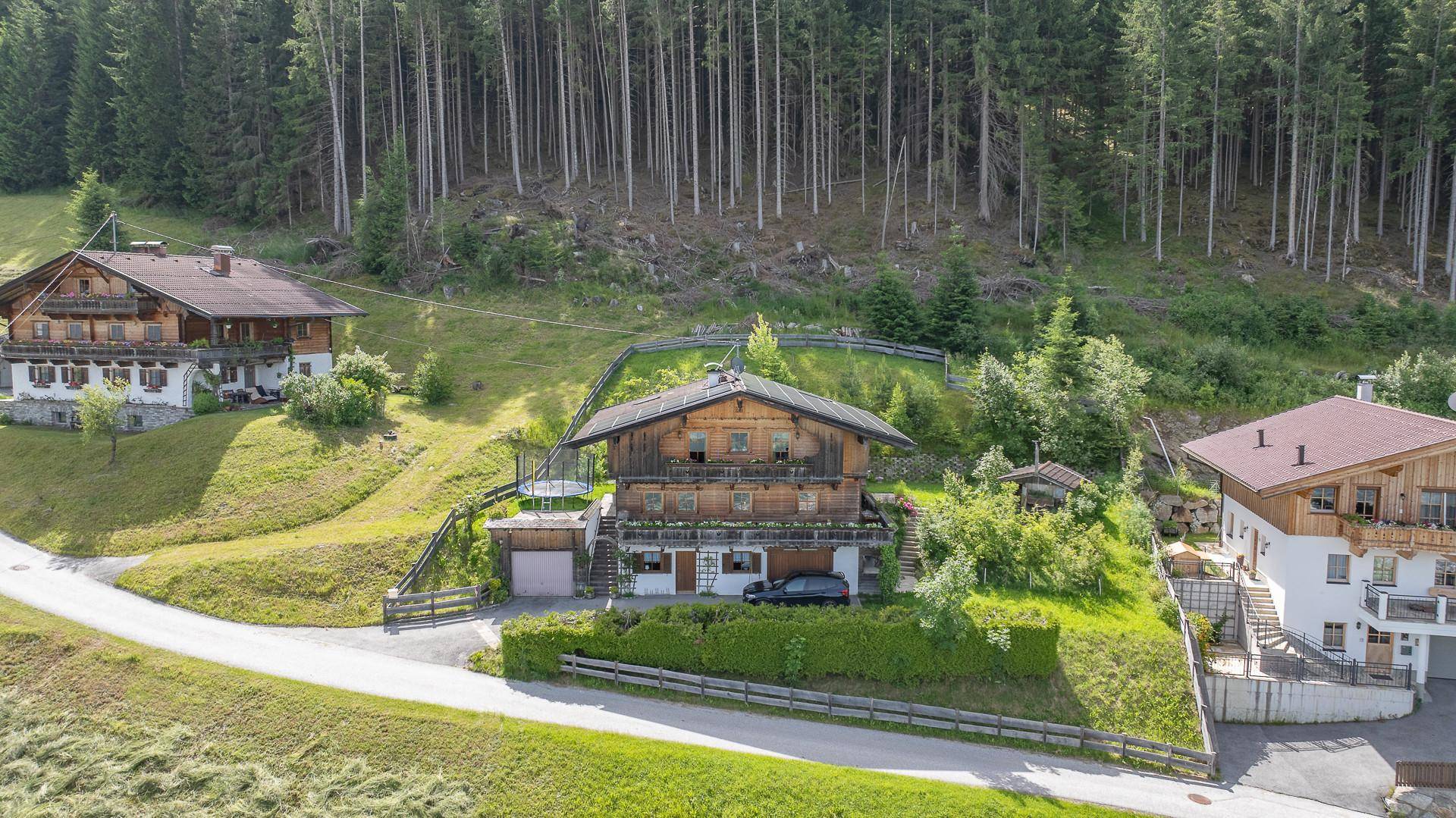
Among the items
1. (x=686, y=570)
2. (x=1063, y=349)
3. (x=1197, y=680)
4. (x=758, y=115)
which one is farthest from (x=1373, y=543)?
(x=758, y=115)

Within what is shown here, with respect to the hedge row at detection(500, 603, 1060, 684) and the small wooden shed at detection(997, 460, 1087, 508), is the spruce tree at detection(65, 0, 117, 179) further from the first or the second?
the small wooden shed at detection(997, 460, 1087, 508)

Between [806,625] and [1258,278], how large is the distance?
4670cm

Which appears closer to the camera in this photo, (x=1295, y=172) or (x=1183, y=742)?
(x=1183, y=742)

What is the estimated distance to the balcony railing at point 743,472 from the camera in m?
29.4

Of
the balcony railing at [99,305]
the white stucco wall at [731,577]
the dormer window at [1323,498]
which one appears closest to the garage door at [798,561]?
the white stucco wall at [731,577]

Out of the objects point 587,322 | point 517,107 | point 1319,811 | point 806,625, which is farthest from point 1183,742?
point 517,107

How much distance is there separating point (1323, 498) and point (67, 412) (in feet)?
188

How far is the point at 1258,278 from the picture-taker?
175 ft

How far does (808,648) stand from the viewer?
24141 millimetres

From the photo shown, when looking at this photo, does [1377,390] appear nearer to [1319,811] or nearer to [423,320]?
[1319,811]

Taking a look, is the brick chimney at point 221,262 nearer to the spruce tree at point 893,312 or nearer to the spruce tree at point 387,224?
the spruce tree at point 387,224

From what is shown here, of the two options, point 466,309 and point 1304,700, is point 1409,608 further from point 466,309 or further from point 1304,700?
point 466,309

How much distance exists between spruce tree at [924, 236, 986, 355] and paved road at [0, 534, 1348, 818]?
28197 millimetres

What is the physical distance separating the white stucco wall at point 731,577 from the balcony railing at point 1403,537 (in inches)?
635
